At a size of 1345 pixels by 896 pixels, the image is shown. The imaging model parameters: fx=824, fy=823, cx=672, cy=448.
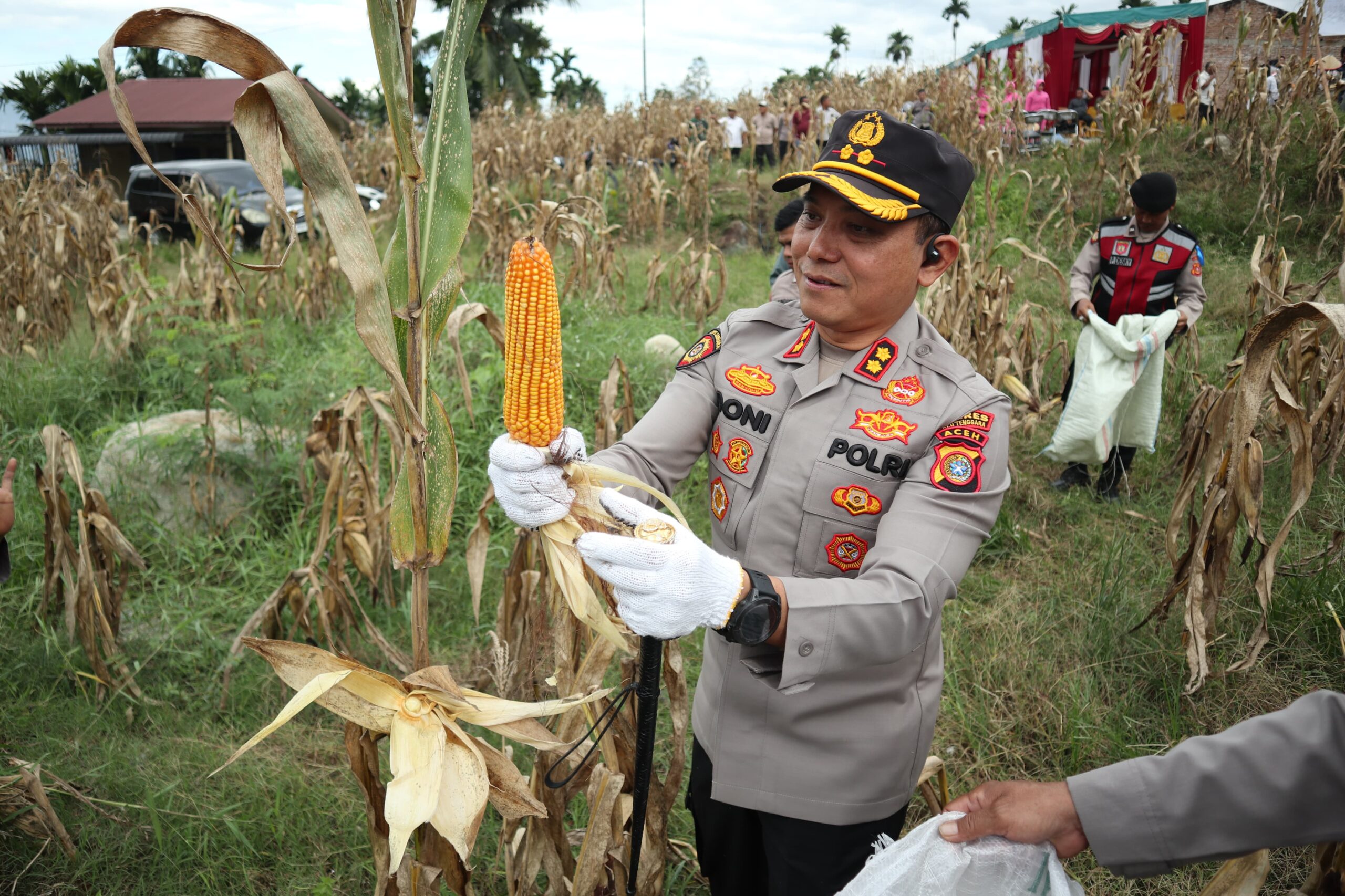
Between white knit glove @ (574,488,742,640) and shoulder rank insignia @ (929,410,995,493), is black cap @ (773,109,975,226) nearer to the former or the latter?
shoulder rank insignia @ (929,410,995,493)

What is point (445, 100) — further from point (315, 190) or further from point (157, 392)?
point (157, 392)

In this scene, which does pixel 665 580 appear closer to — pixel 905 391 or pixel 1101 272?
pixel 905 391

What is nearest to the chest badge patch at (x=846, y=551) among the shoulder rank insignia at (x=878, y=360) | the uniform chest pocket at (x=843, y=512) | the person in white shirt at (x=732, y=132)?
the uniform chest pocket at (x=843, y=512)

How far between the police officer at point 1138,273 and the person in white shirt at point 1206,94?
267 inches

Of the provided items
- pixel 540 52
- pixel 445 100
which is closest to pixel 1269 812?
pixel 445 100

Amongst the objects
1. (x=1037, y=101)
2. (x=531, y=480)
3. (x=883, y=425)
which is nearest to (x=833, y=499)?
(x=883, y=425)

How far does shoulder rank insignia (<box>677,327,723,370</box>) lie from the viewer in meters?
1.80

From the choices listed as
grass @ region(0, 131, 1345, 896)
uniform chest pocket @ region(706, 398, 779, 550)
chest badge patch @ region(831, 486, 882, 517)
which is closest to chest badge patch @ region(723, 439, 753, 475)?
uniform chest pocket @ region(706, 398, 779, 550)

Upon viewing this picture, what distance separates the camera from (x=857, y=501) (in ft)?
5.00

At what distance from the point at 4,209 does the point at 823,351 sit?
9.00 meters

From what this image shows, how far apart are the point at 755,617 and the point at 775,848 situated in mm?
704

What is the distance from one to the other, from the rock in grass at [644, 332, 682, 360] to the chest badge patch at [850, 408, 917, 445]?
4.06 meters

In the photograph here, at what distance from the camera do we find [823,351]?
1.70 m

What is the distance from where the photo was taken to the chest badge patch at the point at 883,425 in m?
1.51
